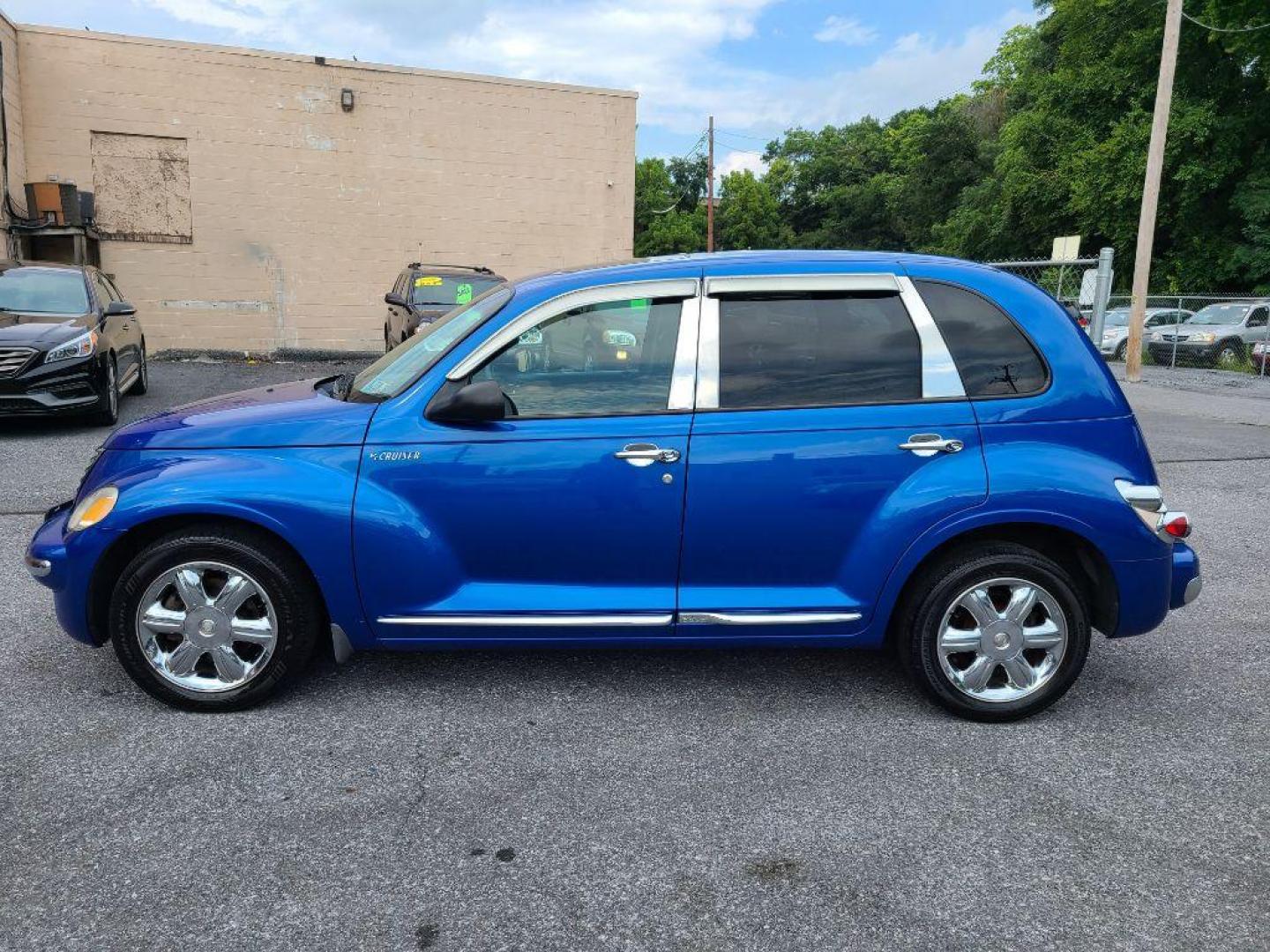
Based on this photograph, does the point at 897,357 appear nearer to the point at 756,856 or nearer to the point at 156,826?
the point at 756,856

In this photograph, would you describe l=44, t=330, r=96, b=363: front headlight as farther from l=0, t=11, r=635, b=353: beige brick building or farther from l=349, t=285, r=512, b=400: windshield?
l=0, t=11, r=635, b=353: beige brick building

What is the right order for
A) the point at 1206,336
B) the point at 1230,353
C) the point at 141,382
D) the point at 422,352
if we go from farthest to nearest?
the point at 1206,336 → the point at 1230,353 → the point at 141,382 → the point at 422,352

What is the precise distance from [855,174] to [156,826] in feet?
267

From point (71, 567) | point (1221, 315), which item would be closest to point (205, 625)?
point (71, 567)

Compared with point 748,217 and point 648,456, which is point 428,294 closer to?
point 648,456

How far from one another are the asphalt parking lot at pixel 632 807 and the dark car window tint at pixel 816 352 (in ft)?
4.05

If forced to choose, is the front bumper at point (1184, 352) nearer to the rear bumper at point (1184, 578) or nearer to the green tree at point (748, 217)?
the rear bumper at point (1184, 578)

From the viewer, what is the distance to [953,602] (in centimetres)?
358

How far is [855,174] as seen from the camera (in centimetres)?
7769

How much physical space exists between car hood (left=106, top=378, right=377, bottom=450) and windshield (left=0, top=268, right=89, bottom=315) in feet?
22.9

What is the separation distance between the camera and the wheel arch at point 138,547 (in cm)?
355

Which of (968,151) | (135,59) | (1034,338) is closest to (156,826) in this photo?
(1034,338)

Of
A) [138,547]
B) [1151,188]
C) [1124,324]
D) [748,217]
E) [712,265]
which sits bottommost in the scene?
[138,547]

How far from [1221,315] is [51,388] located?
22.9m
